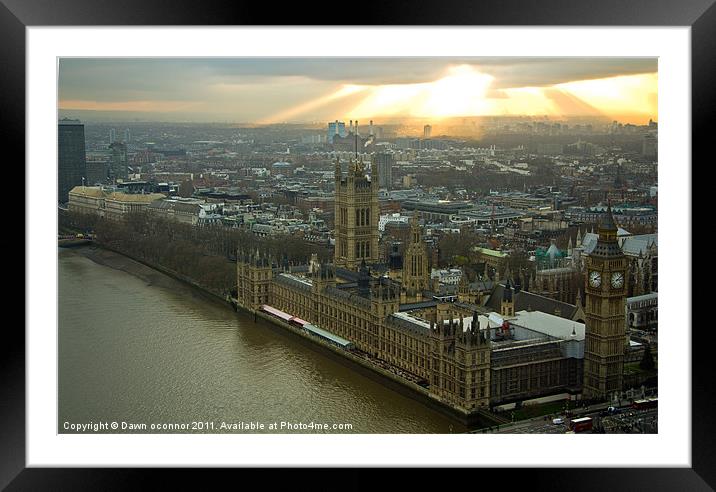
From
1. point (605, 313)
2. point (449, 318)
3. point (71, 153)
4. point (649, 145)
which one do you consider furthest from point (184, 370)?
point (649, 145)

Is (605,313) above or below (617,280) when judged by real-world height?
below

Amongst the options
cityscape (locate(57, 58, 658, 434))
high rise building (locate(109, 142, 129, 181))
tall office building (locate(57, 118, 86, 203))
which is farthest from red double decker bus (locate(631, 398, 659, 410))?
high rise building (locate(109, 142, 129, 181))

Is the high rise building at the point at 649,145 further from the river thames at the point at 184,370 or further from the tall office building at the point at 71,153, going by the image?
the tall office building at the point at 71,153

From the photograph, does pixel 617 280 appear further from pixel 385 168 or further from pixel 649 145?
pixel 385 168

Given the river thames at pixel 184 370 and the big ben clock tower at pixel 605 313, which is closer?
the river thames at pixel 184 370
